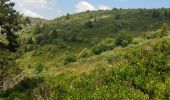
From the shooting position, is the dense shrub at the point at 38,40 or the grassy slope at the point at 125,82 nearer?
the grassy slope at the point at 125,82

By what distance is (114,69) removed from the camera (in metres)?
24.5

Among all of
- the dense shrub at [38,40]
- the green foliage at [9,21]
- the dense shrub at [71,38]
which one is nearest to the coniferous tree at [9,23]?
the green foliage at [9,21]

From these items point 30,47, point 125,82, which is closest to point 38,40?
point 30,47

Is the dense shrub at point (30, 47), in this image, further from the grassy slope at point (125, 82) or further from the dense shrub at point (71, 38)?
the grassy slope at point (125, 82)

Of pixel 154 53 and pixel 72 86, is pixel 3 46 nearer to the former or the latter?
pixel 72 86

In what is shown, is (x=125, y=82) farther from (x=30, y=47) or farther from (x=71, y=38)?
(x=71, y=38)

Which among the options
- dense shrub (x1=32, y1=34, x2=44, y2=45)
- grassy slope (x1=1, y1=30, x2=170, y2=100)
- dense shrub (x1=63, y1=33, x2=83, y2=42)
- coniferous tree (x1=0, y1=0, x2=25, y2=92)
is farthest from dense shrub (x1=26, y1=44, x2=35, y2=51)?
grassy slope (x1=1, y1=30, x2=170, y2=100)

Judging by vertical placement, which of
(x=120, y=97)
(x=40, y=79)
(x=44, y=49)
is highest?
(x=120, y=97)

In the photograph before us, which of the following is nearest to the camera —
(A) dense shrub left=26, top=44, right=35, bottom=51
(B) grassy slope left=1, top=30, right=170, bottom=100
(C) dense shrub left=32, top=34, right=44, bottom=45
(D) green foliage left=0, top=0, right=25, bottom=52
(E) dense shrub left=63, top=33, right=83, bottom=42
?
(B) grassy slope left=1, top=30, right=170, bottom=100

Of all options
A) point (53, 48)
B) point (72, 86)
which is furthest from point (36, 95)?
point (53, 48)

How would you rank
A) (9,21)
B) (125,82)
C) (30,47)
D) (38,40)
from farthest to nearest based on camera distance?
(38,40) < (30,47) < (9,21) < (125,82)

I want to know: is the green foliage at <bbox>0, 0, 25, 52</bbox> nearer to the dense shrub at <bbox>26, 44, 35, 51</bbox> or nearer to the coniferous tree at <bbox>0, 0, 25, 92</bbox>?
the coniferous tree at <bbox>0, 0, 25, 92</bbox>

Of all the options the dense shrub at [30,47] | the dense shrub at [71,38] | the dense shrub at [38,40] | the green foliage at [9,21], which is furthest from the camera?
the dense shrub at [38,40]

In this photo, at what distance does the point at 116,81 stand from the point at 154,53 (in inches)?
166
